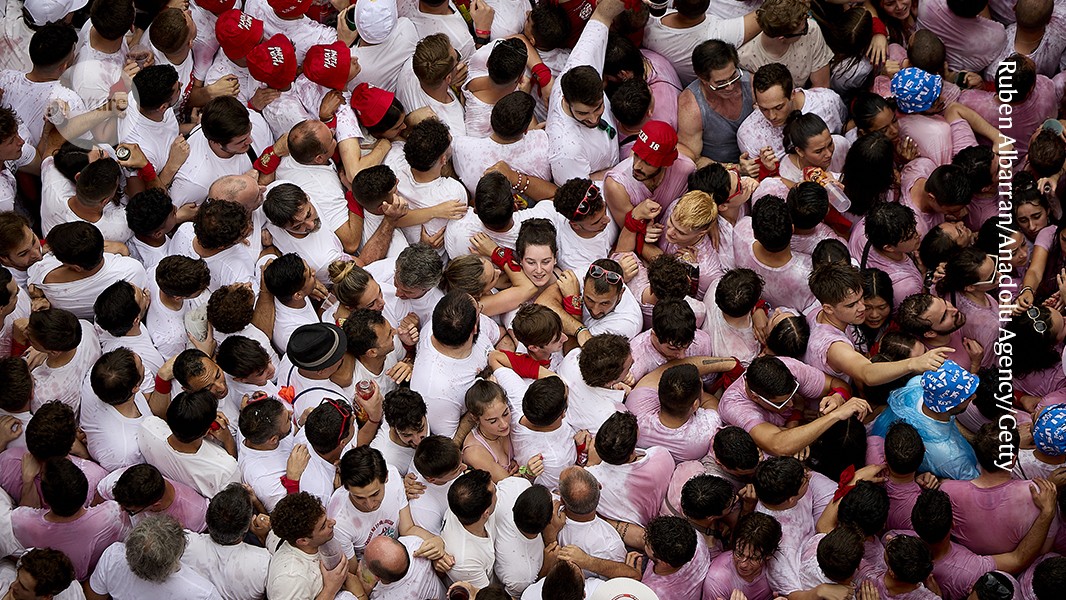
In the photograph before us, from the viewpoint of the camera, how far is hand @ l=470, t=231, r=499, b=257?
23.3 feet

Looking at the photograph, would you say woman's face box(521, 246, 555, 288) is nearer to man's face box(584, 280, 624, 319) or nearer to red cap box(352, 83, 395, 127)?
man's face box(584, 280, 624, 319)

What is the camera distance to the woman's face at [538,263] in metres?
6.93

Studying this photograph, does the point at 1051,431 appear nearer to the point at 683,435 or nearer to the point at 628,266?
the point at 683,435

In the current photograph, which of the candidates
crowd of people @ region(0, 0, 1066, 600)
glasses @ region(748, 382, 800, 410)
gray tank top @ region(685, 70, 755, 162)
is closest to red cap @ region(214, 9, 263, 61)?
crowd of people @ region(0, 0, 1066, 600)

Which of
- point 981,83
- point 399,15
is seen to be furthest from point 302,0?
point 981,83

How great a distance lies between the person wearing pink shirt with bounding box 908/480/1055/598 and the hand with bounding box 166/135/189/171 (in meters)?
4.94

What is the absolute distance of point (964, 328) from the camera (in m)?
6.75

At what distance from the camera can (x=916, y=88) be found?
7336mm

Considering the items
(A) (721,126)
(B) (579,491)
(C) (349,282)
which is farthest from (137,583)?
(A) (721,126)

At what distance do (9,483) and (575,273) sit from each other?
3520mm

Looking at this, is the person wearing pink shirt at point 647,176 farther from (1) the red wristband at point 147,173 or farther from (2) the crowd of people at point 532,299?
(1) the red wristband at point 147,173

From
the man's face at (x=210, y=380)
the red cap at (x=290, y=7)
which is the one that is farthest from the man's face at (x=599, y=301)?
the red cap at (x=290, y=7)

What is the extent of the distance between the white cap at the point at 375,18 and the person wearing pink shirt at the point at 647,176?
1.78 metres

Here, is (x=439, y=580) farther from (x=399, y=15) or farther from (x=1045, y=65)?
(x=1045, y=65)
